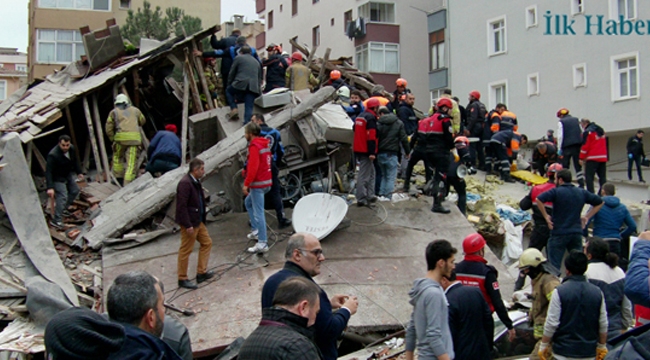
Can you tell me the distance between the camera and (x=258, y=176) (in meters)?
9.27

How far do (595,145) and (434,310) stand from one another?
981 cm

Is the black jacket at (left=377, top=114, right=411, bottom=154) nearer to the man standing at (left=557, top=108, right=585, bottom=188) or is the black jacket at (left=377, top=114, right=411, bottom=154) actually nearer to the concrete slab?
the concrete slab

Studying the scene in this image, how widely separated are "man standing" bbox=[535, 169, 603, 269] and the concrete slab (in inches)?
32.3

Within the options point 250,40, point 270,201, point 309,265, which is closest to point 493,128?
point 270,201

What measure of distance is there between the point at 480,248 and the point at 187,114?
982 centimetres

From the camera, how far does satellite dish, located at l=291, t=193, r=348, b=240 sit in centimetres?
977

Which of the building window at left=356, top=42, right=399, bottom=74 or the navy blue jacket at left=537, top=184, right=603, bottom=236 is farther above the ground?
the building window at left=356, top=42, right=399, bottom=74

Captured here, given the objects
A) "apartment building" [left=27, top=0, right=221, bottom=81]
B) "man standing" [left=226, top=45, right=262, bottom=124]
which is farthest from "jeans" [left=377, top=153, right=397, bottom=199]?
"apartment building" [left=27, top=0, right=221, bottom=81]

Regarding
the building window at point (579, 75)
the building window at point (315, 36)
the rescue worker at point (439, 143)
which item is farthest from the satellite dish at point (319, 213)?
the building window at point (315, 36)

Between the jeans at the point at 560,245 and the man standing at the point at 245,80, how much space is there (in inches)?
242

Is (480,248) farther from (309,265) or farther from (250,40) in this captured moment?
(250,40)

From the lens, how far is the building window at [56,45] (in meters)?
30.1

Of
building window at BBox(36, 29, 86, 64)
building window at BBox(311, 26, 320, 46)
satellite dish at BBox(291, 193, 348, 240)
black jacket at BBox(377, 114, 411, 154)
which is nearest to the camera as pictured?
satellite dish at BBox(291, 193, 348, 240)

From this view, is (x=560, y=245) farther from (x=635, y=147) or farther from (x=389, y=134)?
(x=635, y=147)
